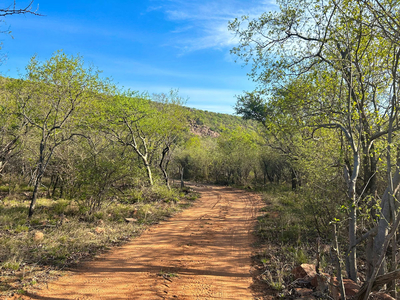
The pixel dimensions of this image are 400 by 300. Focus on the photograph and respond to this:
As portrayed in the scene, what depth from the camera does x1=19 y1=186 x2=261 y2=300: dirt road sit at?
5.16 metres

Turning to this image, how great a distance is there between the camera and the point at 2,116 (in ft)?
40.5

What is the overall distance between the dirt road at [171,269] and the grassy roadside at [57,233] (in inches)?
22.1

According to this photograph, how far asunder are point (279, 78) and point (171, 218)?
336 inches

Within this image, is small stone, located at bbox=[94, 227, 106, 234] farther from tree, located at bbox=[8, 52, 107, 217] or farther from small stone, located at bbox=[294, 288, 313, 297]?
small stone, located at bbox=[294, 288, 313, 297]

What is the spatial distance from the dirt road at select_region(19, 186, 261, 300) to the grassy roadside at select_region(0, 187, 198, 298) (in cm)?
56

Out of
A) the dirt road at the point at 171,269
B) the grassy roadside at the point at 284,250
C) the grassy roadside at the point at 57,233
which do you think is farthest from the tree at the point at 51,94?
the grassy roadside at the point at 284,250

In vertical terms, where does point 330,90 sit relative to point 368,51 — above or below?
below

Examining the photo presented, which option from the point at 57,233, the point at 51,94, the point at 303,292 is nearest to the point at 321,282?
the point at 303,292

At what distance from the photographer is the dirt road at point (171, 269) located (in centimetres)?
516

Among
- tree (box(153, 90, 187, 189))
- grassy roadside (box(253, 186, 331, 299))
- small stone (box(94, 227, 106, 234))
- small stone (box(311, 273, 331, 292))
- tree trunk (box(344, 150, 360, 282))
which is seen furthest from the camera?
tree (box(153, 90, 187, 189))

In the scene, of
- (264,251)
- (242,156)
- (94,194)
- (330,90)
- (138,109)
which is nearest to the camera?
(330,90)

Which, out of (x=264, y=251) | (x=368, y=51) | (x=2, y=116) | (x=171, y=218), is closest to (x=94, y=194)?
(x=171, y=218)

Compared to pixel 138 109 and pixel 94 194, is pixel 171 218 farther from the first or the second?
pixel 138 109

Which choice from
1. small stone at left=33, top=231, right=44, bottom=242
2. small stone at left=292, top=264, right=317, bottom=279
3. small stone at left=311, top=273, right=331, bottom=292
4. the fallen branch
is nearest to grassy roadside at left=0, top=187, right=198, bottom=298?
small stone at left=33, top=231, right=44, bottom=242
